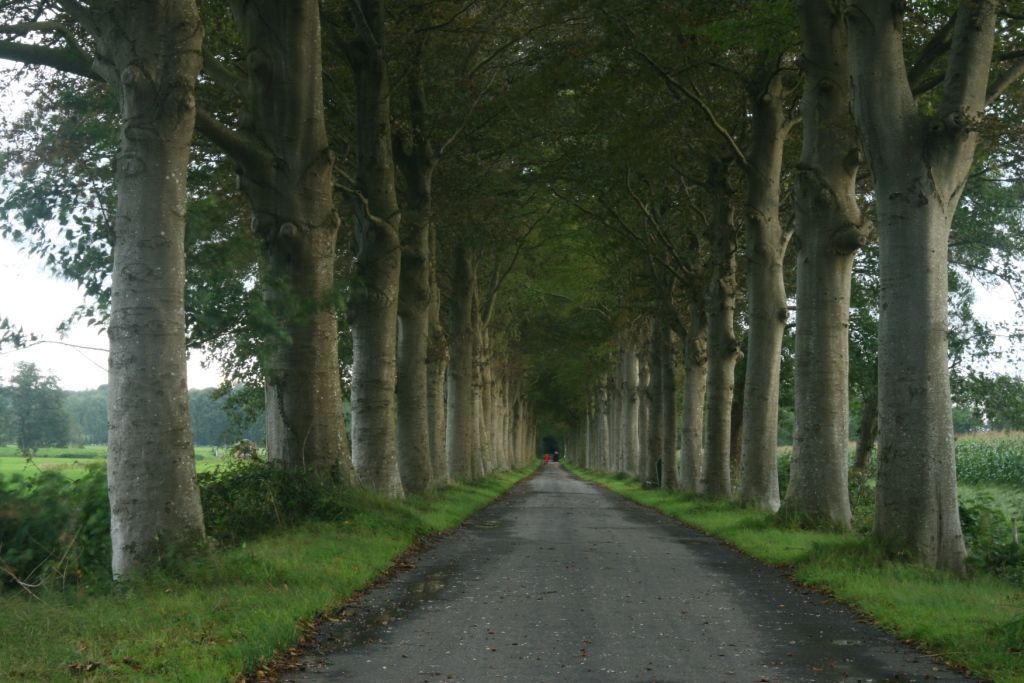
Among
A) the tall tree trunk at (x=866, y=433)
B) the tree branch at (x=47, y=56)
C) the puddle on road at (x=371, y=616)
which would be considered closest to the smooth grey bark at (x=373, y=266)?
the tree branch at (x=47, y=56)

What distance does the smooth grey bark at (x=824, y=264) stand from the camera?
55.9 ft

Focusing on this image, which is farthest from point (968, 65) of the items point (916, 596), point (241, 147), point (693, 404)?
point (693, 404)

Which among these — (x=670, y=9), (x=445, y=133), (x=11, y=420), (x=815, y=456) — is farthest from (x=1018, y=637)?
(x=445, y=133)

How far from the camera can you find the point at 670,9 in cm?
1853

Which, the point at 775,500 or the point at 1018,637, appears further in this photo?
the point at 775,500

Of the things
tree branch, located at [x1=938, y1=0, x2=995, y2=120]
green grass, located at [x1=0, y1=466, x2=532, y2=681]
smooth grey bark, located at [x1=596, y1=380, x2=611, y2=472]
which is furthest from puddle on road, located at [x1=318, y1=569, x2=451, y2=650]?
smooth grey bark, located at [x1=596, y1=380, x2=611, y2=472]

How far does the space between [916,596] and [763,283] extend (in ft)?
40.6

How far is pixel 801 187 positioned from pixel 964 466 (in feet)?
105

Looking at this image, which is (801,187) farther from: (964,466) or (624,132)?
(964,466)

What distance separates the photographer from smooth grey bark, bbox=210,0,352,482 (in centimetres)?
1645

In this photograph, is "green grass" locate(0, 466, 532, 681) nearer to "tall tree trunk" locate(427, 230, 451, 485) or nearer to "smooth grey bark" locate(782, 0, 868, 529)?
"smooth grey bark" locate(782, 0, 868, 529)

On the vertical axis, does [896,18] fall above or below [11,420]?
above

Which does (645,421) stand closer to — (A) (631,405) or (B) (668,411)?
(A) (631,405)

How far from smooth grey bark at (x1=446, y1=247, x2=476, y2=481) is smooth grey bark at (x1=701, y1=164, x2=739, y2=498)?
953cm
